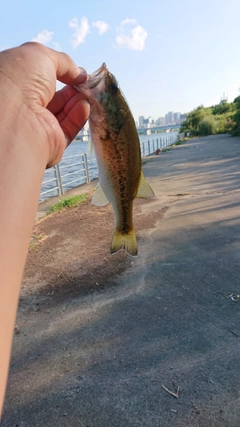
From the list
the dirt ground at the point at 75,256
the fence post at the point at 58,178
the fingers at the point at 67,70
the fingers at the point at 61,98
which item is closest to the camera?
the fingers at the point at 67,70

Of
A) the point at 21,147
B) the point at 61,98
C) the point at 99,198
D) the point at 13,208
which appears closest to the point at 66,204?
the point at 99,198

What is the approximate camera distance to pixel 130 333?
3.97 meters

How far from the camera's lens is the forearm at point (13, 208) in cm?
124

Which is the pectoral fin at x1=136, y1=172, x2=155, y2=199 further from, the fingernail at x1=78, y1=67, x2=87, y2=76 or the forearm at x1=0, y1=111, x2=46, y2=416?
the forearm at x1=0, y1=111, x2=46, y2=416

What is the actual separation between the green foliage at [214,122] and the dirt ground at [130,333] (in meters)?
39.0

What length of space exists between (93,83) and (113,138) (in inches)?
16.0

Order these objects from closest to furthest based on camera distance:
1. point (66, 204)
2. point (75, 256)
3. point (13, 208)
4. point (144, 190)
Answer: point (13, 208) < point (144, 190) < point (75, 256) < point (66, 204)

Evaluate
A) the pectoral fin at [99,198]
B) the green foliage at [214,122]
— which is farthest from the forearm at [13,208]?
the green foliage at [214,122]

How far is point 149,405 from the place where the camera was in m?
3.00

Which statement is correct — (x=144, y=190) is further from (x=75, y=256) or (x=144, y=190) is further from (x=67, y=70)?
(x=75, y=256)

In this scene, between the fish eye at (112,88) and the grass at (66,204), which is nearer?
the fish eye at (112,88)

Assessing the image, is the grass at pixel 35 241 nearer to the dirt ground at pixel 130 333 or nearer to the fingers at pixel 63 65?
the dirt ground at pixel 130 333

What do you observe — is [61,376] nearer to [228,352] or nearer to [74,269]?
[228,352]

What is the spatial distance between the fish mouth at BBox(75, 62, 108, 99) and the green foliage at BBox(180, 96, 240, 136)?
42131 millimetres
